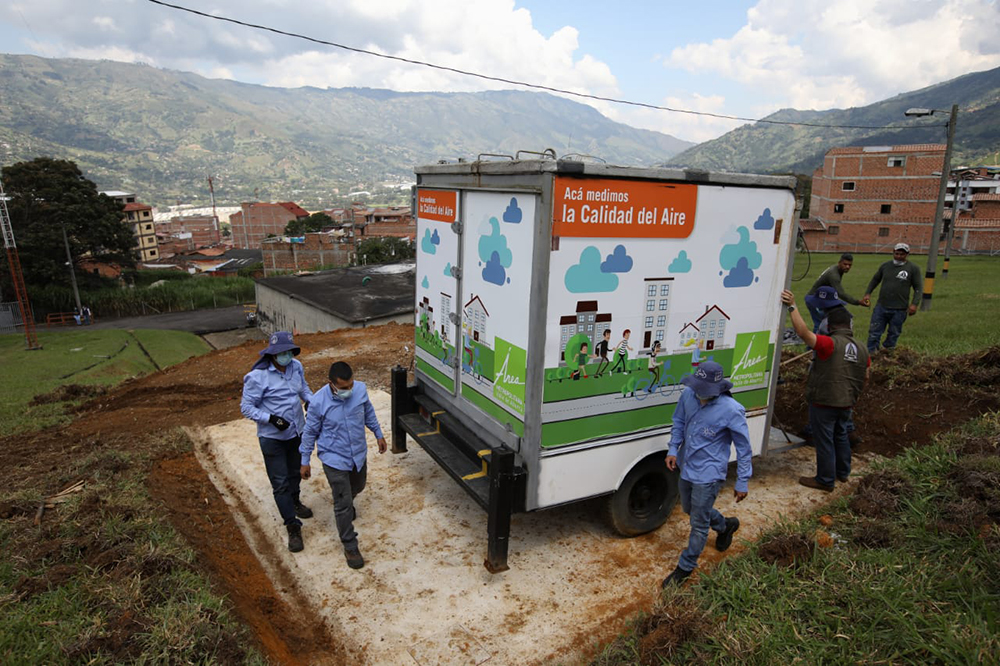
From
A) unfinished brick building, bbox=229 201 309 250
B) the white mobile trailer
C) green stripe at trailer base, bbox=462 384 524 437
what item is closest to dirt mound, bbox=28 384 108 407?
the white mobile trailer

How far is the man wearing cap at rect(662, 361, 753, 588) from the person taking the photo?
4.07m

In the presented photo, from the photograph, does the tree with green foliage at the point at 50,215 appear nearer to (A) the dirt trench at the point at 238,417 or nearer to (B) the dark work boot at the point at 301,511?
(A) the dirt trench at the point at 238,417

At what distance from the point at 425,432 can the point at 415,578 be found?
1.52m

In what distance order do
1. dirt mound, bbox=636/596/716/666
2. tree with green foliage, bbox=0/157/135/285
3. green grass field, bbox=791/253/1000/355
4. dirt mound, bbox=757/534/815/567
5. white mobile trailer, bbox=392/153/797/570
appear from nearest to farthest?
dirt mound, bbox=636/596/716/666 → dirt mound, bbox=757/534/815/567 → white mobile trailer, bbox=392/153/797/570 → green grass field, bbox=791/253/1000/355 → tree with green foliage, bbox=0/157/135/285

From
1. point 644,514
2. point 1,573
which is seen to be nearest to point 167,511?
point 1,573

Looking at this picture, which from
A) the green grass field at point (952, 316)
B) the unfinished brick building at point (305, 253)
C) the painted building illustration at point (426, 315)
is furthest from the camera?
the unfinished brick building at point (305, 253)

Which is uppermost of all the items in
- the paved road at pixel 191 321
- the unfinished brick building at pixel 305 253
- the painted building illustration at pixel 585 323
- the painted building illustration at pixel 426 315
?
the painted building illustration at pixel 585 323

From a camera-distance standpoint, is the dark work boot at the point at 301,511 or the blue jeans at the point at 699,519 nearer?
the blue jeans at the point at 699,519

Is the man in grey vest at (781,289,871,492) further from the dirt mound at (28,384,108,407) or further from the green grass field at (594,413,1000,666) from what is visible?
the dirt mound at (28,384,108,407)

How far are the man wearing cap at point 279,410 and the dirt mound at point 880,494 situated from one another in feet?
15.5

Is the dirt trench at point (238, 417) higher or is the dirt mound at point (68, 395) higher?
the dirt trench at point (238, 417)

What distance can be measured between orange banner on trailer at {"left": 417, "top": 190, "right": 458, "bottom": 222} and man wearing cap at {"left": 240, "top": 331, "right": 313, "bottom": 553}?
5.89ft

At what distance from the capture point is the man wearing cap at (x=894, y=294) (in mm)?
8023

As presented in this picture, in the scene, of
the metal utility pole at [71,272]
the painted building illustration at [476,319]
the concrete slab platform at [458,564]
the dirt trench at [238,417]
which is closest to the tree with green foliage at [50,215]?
the metal utility pole at [71,272]
